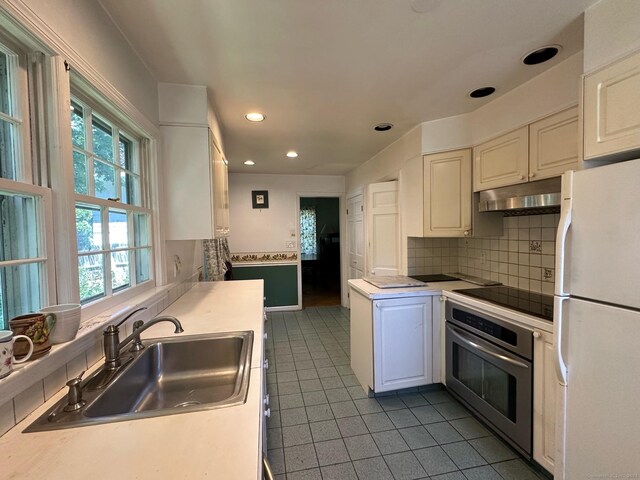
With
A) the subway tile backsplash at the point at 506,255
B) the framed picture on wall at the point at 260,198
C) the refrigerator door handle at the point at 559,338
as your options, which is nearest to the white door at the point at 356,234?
the subway tile backsplash at the point at 506,255

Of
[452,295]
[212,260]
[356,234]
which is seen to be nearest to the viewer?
[452,295]

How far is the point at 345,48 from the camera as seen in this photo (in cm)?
147

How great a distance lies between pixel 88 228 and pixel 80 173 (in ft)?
0.77

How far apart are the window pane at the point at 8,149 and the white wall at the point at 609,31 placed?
7.36 feet

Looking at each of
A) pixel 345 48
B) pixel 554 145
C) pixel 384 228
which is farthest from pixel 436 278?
pixel 345 48

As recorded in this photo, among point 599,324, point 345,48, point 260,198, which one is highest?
point 345,48

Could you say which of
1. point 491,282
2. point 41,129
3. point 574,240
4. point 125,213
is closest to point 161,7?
point 41,129

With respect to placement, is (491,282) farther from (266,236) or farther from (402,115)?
(266,236)

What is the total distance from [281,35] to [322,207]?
6.74m

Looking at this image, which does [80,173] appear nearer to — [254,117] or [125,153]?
[125,153]

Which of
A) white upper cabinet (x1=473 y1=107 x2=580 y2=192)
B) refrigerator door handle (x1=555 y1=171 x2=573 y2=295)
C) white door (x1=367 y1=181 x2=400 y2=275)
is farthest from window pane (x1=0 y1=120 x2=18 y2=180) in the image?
white door (x1=367 y1=181 x2=400 y2=275)

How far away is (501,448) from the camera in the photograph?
1704 millimetres

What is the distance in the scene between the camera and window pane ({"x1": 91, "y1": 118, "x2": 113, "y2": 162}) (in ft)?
4.30

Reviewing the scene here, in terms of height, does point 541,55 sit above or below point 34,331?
above
